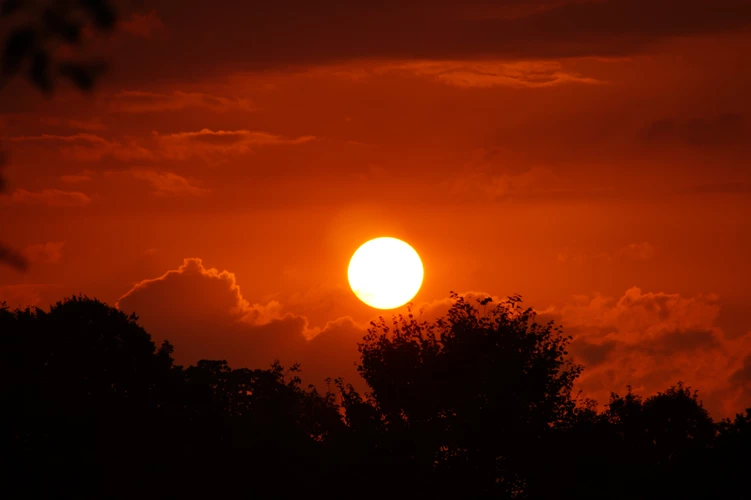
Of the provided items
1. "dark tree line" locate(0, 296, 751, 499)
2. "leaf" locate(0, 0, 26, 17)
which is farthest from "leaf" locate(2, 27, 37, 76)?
"dark tree line" locate(0, 296, 751, 499)

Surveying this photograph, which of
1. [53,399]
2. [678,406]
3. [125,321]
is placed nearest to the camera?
[53,399]

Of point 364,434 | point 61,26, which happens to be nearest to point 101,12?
point 61,26

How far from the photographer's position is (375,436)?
55.9 metres

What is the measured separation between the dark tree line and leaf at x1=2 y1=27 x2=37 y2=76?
4633 centimetres

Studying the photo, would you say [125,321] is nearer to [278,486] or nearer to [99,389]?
[99,389]

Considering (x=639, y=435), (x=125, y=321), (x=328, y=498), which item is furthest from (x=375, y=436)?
(x=639, y=435)

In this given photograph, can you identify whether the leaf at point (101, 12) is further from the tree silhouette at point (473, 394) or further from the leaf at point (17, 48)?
the tree silhouette at point (473, 394)

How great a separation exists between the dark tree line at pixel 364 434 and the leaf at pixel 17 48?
152 feet

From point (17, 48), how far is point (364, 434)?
53.5 m

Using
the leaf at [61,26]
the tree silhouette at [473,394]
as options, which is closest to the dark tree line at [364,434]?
the tree silhouette at [473,394]

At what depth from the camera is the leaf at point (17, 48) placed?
4.59 m

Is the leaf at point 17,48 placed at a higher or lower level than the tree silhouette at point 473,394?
lower

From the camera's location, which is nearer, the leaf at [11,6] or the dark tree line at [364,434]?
the leaf at [11,6]

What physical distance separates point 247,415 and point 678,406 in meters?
59.0
